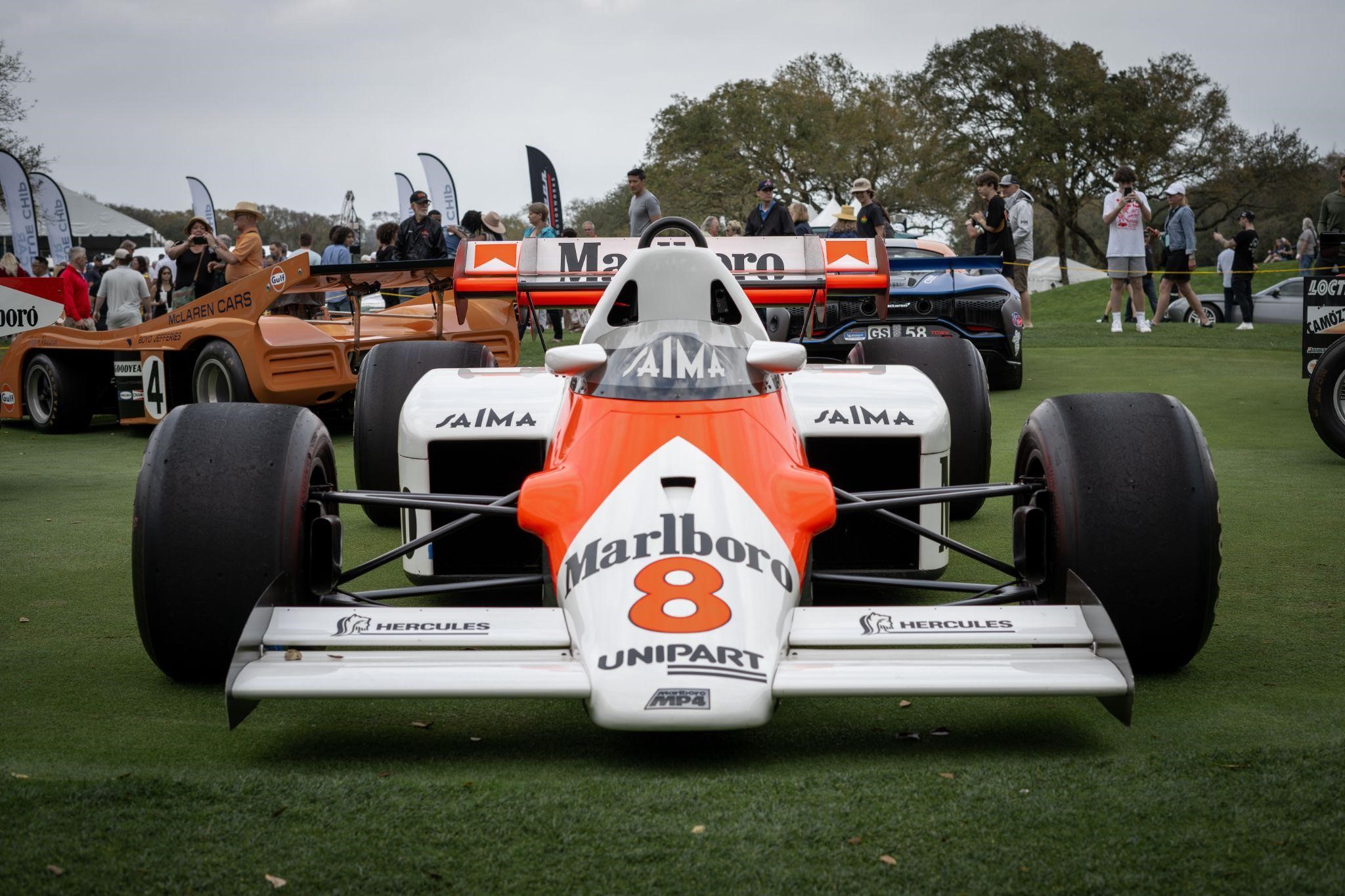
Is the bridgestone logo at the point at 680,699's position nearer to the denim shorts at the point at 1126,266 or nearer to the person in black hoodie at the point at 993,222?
the person in black hoodie at the point at 993,222

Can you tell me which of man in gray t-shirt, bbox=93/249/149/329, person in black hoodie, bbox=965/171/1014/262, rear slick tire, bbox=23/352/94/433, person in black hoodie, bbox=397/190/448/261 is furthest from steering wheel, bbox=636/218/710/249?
man in gray t-shirt, bbox=93/249/149/329

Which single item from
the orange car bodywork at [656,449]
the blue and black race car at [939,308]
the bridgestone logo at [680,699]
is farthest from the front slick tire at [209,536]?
the blue and black race car at [939,308]

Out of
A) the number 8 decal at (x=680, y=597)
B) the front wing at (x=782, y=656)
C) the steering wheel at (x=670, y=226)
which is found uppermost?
the steering wheel at (x=670, y=226)

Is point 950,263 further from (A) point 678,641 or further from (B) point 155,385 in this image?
(A) point 678,641

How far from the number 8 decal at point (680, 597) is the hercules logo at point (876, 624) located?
37 centimetres

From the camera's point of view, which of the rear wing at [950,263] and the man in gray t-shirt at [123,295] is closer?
the rear wing at [950,263]

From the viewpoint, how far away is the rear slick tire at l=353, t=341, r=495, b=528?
6.12 meters

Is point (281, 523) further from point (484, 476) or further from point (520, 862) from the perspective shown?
point (520, 862)

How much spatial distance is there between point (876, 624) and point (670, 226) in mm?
2458

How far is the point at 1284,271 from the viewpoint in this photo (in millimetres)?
13664

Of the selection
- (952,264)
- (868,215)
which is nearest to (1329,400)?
(952,264)

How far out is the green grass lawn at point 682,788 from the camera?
249 centimetres

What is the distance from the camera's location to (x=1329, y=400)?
299 inches

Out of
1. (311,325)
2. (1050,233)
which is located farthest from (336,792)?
(1050,233)
